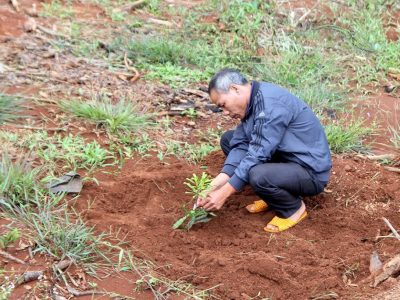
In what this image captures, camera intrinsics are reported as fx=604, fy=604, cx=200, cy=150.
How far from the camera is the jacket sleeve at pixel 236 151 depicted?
13.3ft

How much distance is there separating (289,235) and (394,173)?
4.52 feet

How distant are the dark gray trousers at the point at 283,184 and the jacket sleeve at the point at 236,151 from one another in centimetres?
22

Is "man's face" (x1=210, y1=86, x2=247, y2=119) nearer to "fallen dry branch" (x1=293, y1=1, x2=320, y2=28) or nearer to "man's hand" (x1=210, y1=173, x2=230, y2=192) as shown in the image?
"man's hand" (x1=210, y1=173, x2=230, y2=192)

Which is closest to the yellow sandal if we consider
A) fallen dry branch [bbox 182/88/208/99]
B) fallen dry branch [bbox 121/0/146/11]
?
fallen dry branch [bbox 182/88/208/99]

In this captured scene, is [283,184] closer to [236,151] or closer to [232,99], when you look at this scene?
[236,151]

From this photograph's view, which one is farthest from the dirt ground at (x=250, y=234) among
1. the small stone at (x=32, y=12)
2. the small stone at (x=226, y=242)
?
the small stone at (x=32, y=12)

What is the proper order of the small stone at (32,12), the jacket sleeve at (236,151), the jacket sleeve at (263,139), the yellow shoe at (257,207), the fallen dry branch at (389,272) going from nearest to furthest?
the fallen dry branch at (389,272)
the jacket sleeve at (263,139)
the jacket sleeve at (236,151)
the yellow shoe at (257,207)
the small stone at (32,12)

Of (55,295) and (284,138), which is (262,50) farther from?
(55,295)

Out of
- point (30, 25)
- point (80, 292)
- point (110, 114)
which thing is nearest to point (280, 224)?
point (80, 292)

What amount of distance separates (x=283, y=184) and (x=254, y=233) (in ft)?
1.24

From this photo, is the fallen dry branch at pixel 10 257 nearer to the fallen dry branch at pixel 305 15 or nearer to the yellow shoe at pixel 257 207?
the yellow shoe at pixel 257 207

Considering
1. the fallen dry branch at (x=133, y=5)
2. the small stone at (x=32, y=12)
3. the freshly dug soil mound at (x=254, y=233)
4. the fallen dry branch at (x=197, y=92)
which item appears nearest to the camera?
the freshly dug soil mound at (x=254, y=233)

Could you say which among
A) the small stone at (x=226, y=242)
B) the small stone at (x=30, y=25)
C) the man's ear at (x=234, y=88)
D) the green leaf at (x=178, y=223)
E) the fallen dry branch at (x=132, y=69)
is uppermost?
the man's ear at (x=234, y=88)

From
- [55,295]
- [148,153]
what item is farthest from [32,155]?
[55,295]
